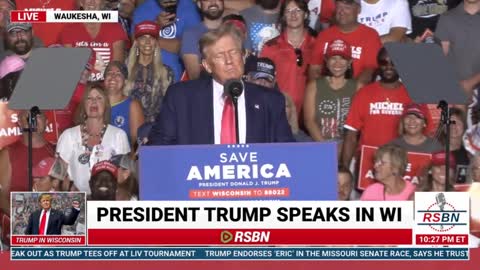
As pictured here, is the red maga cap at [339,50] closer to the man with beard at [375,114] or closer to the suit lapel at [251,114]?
the man with beard at [375,114]

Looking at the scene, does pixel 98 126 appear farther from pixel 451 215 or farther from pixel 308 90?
pixel 451 215

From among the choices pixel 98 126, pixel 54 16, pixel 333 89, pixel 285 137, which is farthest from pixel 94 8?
pixel 285 137

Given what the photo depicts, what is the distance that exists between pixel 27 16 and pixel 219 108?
3.09 meters

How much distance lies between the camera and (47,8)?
1394 centimetres

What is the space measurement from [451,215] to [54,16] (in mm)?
3979

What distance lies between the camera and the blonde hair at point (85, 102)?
13.1 metres

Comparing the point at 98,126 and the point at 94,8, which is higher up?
the point at 94,8

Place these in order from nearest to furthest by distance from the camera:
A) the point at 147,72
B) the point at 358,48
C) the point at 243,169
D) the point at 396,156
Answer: the point at 243,169, the point at 396,156, the point at 147,72, the point at 358,48

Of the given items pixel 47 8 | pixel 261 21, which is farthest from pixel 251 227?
pixel 47 8

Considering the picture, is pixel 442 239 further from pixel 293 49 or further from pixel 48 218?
pixel 48 218

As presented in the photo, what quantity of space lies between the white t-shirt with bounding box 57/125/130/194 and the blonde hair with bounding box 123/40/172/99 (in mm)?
530

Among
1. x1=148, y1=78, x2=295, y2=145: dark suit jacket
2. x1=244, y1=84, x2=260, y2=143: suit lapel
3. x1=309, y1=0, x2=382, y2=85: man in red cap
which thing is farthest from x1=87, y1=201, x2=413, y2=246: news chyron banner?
x1=309, y1=0, x2=382, y2=85: man in red cap

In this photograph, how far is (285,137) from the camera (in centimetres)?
1125

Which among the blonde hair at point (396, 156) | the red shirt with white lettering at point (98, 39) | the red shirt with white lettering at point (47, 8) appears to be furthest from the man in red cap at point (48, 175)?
the blonde hair at point (396, 156)
